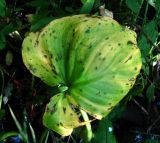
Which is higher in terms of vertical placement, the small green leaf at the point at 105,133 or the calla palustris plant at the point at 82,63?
the calla palustris plant at the point at 82,63

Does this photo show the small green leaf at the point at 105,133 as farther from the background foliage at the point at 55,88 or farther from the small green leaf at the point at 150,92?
the small green leaf at the point at 150,92

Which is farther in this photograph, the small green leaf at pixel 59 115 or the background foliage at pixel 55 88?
the background foliage at pixel 55 88

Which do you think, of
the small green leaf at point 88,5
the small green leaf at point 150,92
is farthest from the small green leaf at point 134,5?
the small green leaf at point 150,92

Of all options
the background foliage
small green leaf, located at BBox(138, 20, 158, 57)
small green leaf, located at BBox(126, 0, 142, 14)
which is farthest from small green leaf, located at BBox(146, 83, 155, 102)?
small green leaf, located at BBox(126, 0, 142, 14)

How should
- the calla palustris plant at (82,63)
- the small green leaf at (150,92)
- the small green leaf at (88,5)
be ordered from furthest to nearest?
the small green leaf at (150,92) → the small green leaf at (88,5) → the calla palustris plant at (82,63)

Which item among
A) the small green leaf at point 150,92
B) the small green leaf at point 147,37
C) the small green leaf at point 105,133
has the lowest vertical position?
the small green leaf at point 105,133

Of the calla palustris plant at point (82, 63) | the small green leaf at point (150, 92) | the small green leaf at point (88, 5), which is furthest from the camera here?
the small green leaf at point (150, 92)

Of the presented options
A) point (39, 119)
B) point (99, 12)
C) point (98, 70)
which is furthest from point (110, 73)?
point (39, 119)

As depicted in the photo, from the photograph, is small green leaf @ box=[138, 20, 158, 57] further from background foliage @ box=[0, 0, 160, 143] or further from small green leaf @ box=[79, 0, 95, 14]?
small green leaf @ box=[79, 0, 95, 14]

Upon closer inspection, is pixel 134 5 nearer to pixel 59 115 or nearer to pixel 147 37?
pixel 147 37
